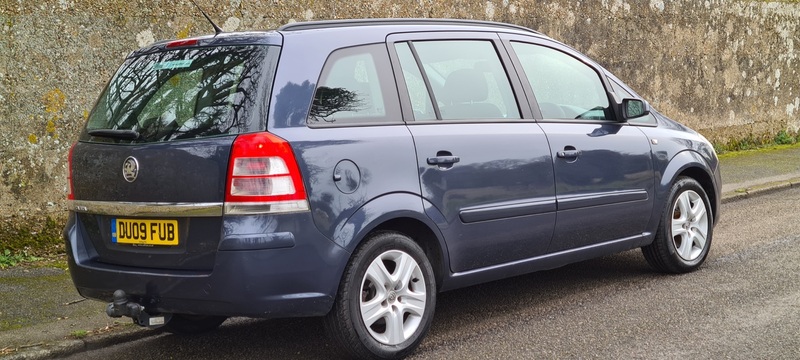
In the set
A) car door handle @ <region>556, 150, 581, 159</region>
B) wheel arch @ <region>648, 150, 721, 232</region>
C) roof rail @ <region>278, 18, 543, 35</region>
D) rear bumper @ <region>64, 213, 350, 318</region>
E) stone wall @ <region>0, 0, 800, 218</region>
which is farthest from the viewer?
stone wall @ <region>0, 0, 800, 218</region>

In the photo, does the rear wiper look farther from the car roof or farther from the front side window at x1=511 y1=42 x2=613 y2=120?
the front side window at x1=511 y1=42 x2=613 y2=120

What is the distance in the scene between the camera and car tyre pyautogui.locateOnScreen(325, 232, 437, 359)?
4551 millimetres

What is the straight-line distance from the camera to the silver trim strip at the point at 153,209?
4344 mm

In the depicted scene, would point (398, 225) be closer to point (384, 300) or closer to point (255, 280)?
point (384, 300)

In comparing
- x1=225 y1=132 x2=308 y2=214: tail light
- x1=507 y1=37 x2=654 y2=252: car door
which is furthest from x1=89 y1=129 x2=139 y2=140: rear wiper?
x1=507 y1=37 x2=654 y2=252: car door

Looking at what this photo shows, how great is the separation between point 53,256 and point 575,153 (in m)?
4.01

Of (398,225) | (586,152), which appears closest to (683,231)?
(586,152)

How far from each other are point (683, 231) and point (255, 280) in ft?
11.4

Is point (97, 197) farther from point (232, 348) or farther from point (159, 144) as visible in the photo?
point (232, 348)

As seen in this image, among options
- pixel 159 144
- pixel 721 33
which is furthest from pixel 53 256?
pixel 721 33

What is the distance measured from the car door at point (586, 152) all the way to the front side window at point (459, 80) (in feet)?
0.77

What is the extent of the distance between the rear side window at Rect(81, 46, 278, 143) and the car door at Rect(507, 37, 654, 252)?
189cm

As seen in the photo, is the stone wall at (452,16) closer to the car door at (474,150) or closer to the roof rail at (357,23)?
the roof rail at (357,23)

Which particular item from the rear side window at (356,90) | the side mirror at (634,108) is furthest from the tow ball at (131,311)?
the side mirror at (634,108)
